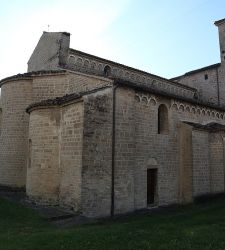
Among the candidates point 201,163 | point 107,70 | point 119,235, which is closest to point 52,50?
point 107,70

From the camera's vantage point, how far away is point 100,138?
11.5 meters

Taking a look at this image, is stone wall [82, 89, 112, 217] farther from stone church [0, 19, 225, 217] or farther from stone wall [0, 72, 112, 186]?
stone wall [0, 72, 112, 186]

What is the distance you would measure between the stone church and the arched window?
0.05 m

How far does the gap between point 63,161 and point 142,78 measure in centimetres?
1060

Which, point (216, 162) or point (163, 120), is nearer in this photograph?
point (163, 120)

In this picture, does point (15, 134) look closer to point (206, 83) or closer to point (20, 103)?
point (20, 103)

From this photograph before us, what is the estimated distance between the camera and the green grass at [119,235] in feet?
21.4

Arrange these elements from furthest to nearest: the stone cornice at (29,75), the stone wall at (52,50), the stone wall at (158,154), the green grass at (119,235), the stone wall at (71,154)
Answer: the stone wall at (52,50), the stone cornice at (29,75), the stone wall at (158,154), the stone wall at (71,154), the green grass at (119,235)

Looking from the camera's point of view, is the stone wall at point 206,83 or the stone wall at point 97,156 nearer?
the stone wall at point 97,156

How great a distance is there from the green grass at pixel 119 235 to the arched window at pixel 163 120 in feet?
17.7

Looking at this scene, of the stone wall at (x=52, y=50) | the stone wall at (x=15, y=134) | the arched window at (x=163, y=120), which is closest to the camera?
the arched window at (x=163, y=120)

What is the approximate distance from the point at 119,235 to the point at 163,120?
835cm

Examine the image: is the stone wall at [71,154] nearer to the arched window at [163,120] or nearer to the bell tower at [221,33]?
the arched window at [163,120]

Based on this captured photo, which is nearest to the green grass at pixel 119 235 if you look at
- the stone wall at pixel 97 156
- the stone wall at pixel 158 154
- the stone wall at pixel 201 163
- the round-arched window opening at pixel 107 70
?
the stone wall at pixel 97 156
